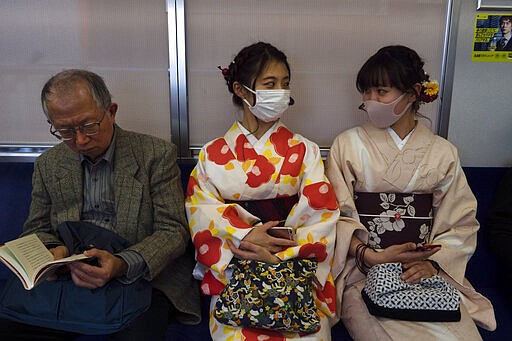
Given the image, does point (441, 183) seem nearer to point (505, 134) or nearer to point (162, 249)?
point (505, 134)

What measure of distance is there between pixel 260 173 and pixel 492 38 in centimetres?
147

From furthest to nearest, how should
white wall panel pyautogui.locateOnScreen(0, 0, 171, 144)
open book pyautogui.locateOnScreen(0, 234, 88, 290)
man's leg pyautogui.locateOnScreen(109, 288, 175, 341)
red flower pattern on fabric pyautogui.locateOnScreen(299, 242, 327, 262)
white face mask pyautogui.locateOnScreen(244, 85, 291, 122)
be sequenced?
1. white wall panel pyautogui.locateOnScreen(0, 0, 171, 144)
2. white face mask pyautogui.locateOnScreen(244, 85, 291, 122)
3. red flower pattern on fabric pyautogui.locateOnScreen(299, 242, 327, 262)
4. man's leg pyautogui.locateOnScreen(109, 288, 175, 341)
5. open book pyautogui.locateOnScreen(0, 234, 88, 290)

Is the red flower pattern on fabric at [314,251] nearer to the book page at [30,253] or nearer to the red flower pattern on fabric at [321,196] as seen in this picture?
the red flower pattern on fabric at [321,196]

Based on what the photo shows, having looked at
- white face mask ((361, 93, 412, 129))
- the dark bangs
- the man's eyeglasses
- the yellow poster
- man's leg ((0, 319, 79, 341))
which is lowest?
man's leg ((0, 319, 79, 341))

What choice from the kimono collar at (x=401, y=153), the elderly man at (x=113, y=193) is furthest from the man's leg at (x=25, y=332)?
the kimono collar at (x=401, y=153)

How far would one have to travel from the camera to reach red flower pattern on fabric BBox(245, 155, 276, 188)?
198 centimetres

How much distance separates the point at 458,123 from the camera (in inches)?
99.4

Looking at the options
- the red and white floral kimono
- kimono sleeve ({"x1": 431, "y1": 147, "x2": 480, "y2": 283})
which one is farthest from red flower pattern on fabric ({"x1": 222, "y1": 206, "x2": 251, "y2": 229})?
kimono sleeve ({"x1": 431, "y1": 147, "x2": 480, "y2": 283})

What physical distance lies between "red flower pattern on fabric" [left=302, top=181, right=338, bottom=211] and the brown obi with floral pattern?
19cm

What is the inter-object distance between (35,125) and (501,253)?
2.42 m

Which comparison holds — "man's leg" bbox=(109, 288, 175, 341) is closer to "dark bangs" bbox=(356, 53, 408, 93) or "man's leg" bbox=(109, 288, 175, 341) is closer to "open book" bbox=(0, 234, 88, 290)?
"open book" bbox=(0, 234, 88, 290)

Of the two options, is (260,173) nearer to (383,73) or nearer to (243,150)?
(243,150)

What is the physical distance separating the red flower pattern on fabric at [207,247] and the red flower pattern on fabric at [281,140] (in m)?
0.47

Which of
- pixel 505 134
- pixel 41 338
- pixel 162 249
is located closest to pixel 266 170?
pixel 162 249
